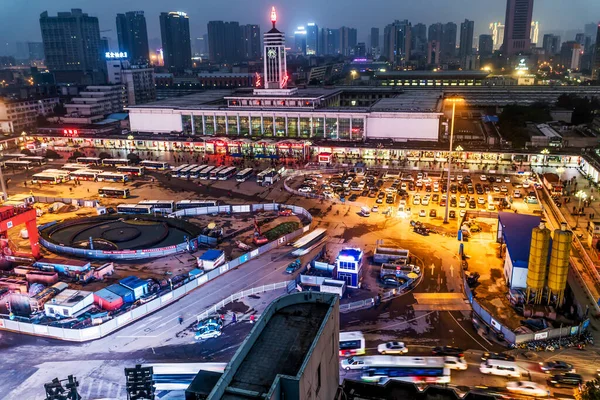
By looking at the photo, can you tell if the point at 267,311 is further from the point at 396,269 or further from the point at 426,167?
the point at 426,167

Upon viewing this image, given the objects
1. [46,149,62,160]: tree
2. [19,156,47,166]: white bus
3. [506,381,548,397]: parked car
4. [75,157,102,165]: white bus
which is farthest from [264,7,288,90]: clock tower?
[506,381,548,397]: parked car

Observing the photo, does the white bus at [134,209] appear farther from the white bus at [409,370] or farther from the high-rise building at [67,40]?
the high-rise building at [67,40]

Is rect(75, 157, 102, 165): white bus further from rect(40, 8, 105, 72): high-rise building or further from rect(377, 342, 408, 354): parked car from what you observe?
rect(40, 8, 105, 72): high-rise building

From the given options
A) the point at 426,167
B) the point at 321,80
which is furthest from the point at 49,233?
the point at 321,80

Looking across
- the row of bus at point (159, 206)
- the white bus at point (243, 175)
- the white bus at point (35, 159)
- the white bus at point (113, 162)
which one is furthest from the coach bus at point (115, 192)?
the white bus at point (35, 159)

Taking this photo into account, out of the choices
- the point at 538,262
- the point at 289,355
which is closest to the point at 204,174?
the point at 538,262

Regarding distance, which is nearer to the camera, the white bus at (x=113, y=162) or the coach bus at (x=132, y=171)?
the coach bus at (x=132, y=171)
